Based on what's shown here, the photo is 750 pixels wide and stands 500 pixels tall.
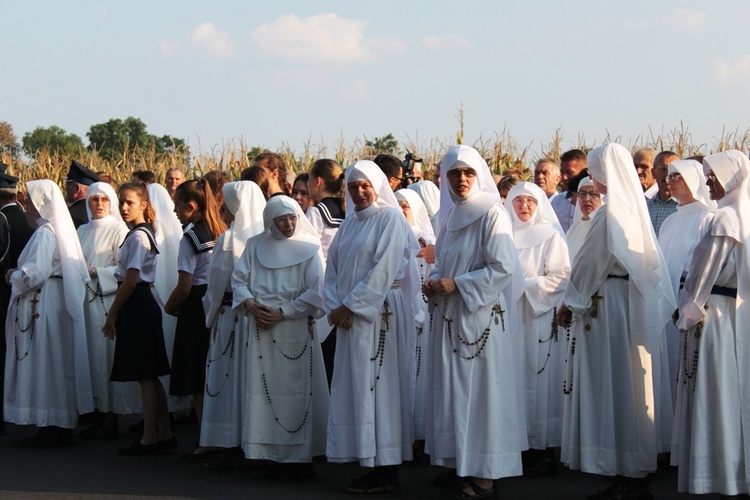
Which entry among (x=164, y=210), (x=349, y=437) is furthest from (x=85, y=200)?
(x=349, y=437)

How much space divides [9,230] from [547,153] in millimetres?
9872

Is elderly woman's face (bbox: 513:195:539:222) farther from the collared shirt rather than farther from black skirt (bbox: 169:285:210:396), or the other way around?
black skirt (bbox: 169:285:210:396)

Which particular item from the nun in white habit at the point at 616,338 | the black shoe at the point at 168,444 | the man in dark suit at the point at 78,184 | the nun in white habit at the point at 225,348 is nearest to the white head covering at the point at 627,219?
the nun in white habit at the point at 616,338

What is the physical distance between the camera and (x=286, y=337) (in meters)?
8.38

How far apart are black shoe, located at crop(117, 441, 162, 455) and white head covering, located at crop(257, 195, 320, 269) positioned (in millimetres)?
2118

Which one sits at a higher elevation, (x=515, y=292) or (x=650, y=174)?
(x=650, y=174)

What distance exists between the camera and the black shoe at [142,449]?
9.34 m

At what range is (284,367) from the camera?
8.35 meters

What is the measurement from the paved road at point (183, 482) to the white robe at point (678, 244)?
961 millimetres

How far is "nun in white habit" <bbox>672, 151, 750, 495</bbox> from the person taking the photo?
698 centimetres

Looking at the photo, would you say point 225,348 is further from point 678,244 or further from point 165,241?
point 678,244

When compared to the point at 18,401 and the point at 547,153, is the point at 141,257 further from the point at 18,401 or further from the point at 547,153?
the point at 547,153

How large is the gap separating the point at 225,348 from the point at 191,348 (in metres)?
0.54

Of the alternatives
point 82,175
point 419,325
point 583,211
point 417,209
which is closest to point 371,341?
point 419,325
